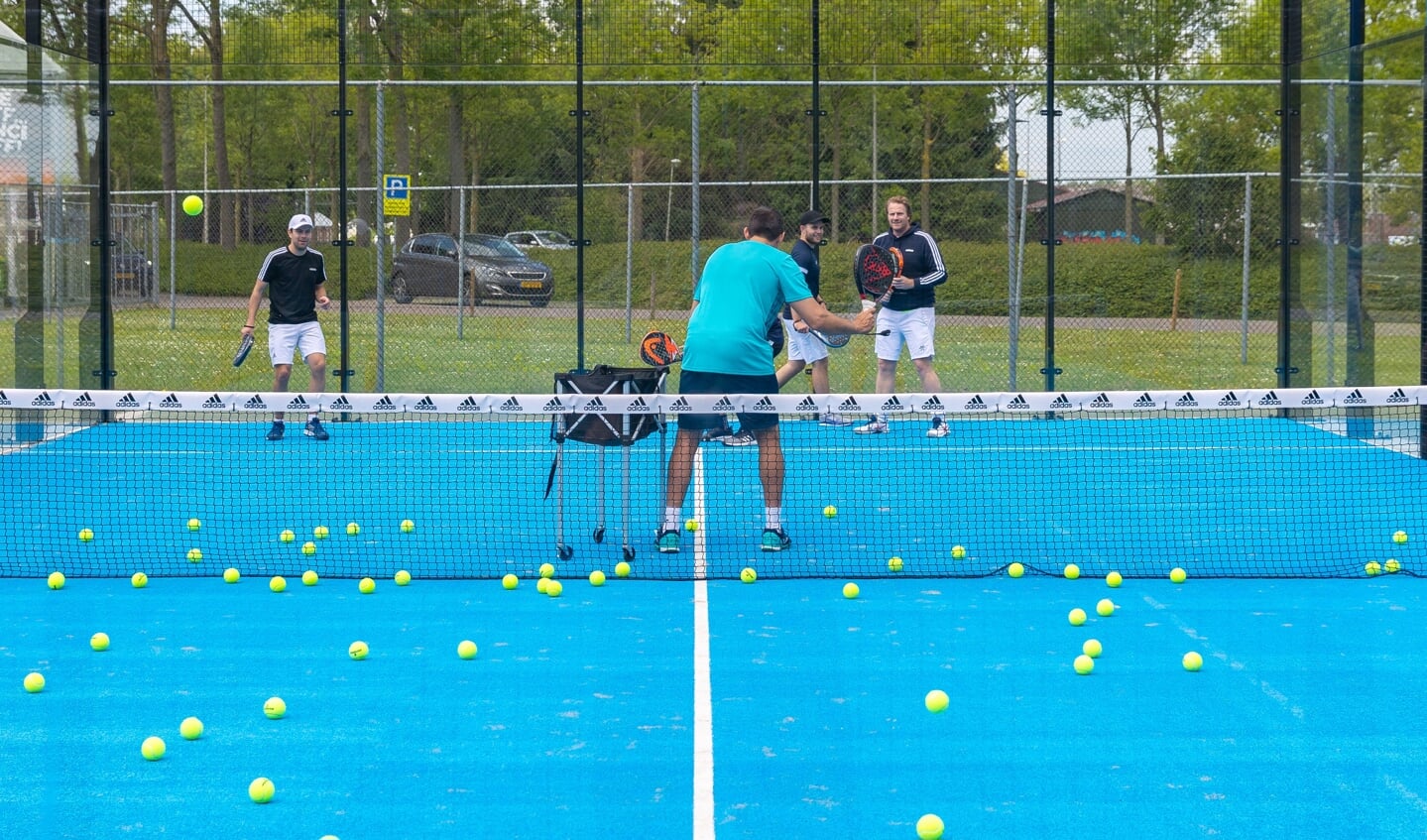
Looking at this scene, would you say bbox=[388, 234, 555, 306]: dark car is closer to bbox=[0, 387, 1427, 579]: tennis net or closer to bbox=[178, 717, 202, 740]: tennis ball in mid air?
bbox=[0, 387, 1427, 579]: tennis net

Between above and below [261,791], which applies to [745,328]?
above

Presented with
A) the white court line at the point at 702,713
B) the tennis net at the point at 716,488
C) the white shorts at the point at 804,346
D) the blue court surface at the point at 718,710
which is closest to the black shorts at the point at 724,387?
the tennis net at the point at 716,488

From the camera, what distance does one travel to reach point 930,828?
4.29 m

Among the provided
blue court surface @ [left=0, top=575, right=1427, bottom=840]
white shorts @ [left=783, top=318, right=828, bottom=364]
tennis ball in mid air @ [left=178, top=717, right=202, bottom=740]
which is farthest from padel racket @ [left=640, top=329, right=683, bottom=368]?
white shorts @ [left=783, top=318, right=828, bottom=364]

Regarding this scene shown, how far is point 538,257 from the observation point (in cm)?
1459

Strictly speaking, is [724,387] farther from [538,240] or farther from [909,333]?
[538,240]

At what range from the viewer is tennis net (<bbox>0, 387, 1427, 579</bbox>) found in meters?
7.75

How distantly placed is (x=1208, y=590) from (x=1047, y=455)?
4.50m

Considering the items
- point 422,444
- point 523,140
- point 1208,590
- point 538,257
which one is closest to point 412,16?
point 523,140

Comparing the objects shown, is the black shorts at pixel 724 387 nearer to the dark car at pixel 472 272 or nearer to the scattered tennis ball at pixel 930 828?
the scattered tennis ball at pixel 930 828

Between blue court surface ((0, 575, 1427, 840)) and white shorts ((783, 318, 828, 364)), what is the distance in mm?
5016

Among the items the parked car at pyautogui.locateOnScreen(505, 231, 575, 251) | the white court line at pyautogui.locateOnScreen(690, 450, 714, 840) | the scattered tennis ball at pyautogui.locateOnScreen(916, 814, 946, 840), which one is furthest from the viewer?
the parked car at pyautogui.locateOnScreen(505, 231, 575, 251)

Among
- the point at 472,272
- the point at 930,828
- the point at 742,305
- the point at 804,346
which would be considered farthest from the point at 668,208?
the point at 930,828

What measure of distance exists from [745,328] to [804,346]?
4509 mm
